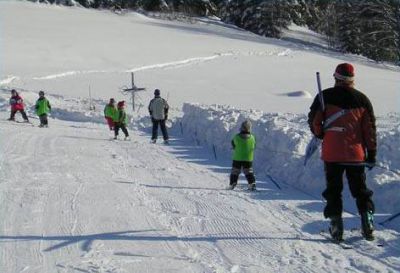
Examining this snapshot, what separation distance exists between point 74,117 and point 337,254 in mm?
18134

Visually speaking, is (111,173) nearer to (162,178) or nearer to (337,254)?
(162,178)

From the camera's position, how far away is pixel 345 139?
5766 mm

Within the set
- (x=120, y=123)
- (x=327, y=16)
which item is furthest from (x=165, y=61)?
(x=327, y=16)

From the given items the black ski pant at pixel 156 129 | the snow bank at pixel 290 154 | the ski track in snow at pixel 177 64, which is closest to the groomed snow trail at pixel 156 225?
the snow bank at pixel 290 154

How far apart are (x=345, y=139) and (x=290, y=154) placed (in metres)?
4.97

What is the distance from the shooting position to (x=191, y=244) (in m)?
5.91

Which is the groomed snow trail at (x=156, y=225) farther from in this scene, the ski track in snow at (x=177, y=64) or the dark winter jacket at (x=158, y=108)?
the ski track in snow at (x=177, y=64)

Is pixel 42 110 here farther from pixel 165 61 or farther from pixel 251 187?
pixel 165 61

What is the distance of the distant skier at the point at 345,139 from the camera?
5730 mm

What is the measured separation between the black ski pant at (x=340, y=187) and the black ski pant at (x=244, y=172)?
332 centimetres

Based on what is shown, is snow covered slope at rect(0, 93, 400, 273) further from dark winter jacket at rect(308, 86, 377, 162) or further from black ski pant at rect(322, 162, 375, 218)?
dark winter jacket at rect(308, 86, 377, 162)

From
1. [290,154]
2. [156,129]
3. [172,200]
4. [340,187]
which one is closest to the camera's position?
[340,187]

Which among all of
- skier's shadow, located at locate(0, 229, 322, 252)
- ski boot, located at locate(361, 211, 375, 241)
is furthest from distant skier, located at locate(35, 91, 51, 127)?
ski boot, located at locate(361, 211, 375, 241)

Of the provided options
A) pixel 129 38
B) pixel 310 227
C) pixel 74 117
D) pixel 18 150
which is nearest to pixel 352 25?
pixel 129 38
